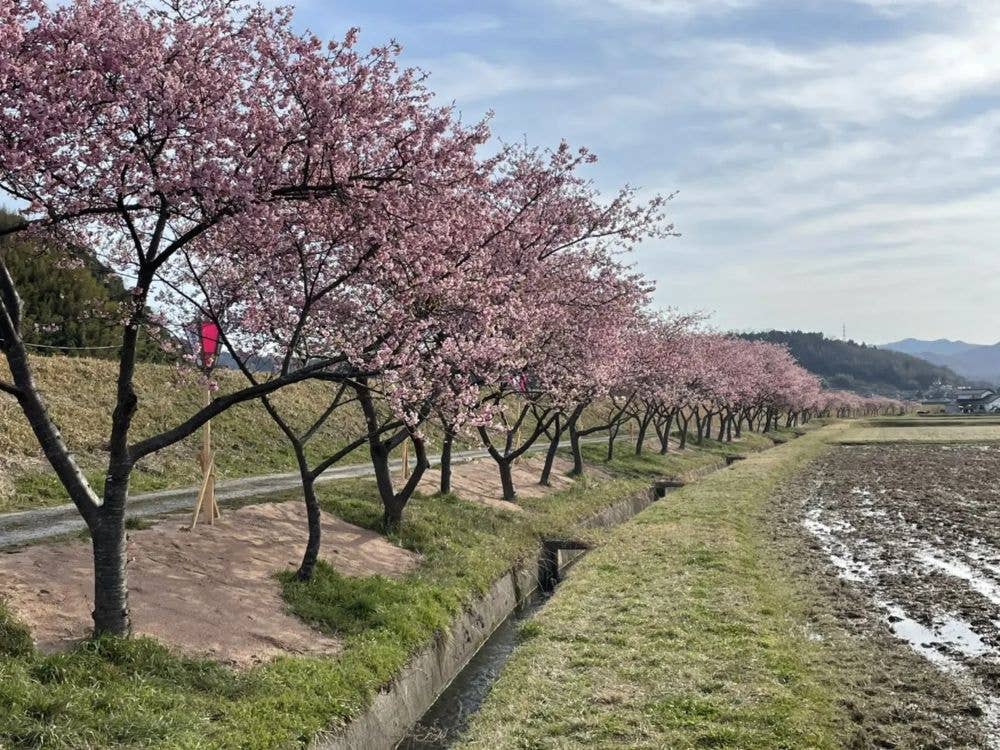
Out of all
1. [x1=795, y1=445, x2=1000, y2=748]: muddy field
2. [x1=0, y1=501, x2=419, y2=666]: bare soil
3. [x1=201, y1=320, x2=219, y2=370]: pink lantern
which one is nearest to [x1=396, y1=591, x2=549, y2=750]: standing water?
[x1=0, y1=501, x2=419, y2=666]: bare soil

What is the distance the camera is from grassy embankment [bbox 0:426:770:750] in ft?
28.1

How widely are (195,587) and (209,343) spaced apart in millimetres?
4561

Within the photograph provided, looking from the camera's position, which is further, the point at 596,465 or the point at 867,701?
the point at 596,465

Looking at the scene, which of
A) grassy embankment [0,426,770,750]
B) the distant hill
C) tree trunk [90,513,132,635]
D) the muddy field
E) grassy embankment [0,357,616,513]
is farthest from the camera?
the distant hill

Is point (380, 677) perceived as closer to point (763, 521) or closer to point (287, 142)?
point (287, 142)

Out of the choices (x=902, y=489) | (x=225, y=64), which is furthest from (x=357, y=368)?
(x=902, y=489)

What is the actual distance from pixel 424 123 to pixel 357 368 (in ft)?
13.2

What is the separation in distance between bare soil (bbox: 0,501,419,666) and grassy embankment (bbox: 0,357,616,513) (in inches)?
190

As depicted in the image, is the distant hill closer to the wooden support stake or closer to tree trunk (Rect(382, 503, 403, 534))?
tree trunk (Rect(382, 503, 403, 534))

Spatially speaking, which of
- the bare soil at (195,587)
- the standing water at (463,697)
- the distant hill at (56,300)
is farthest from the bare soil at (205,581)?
the distant hill at (56,300)

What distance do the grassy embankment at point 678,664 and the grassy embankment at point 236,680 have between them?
6.87 feet

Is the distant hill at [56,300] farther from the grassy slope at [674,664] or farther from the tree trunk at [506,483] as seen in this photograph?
the grassy slope at [674,664]

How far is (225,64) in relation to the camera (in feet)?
33.9

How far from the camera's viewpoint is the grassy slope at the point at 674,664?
10281 millimetres
